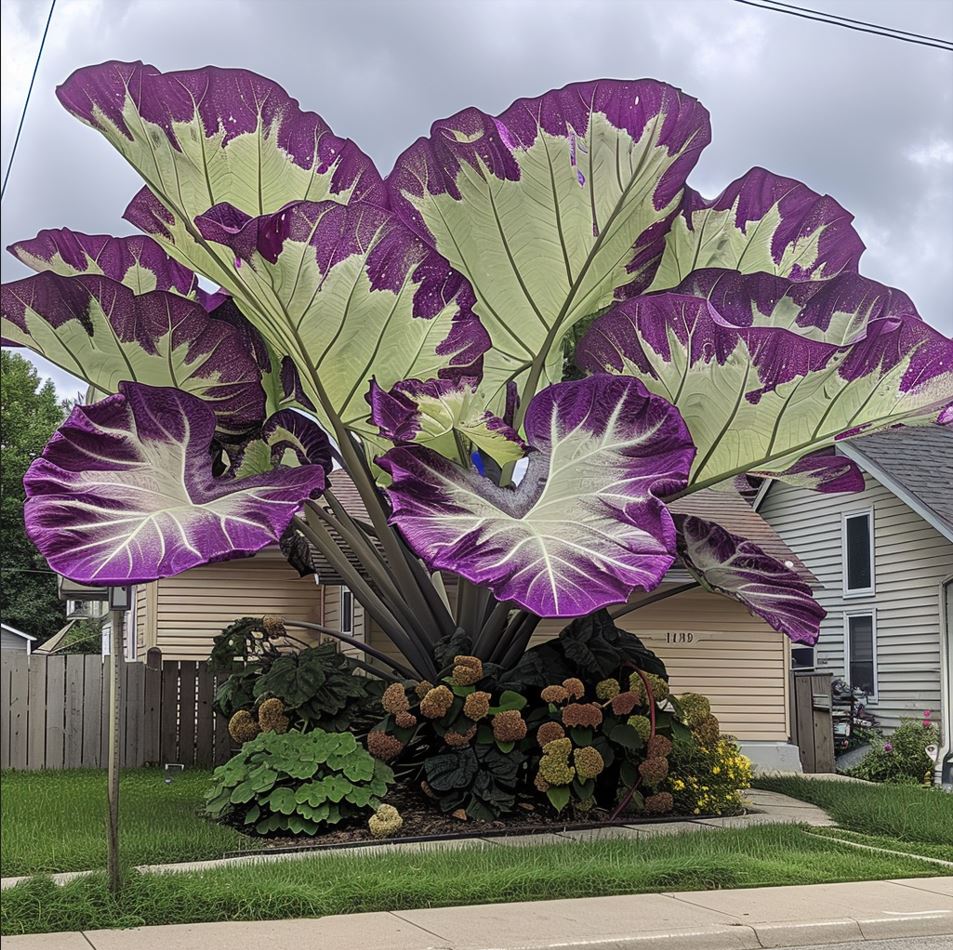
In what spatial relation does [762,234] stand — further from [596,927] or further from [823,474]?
[596,927]

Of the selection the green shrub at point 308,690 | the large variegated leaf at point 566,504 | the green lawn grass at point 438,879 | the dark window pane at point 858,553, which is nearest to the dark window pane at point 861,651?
the dark window pane at point 858,553

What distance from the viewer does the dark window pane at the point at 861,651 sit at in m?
18.1

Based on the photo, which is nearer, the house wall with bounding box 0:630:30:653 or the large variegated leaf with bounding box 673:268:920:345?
the large variegated leaf with bounding box 673:268:920:345

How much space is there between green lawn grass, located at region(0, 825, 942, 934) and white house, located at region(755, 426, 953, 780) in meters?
8.15

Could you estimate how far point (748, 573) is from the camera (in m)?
11.2

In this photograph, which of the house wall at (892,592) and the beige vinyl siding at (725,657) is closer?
the beige vinyl siding at (725,657)

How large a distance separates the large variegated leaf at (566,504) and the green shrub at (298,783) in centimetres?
205

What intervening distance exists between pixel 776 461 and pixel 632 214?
2453mm

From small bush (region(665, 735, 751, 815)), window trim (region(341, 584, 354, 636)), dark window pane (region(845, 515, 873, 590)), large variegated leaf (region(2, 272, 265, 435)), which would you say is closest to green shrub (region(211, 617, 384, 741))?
large variegated leaf (region(2, 272, 265, 435))

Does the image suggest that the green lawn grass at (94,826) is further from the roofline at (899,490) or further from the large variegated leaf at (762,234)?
the roofline at (899,490)

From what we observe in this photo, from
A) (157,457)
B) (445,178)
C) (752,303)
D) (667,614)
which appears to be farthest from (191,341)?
(667,614)

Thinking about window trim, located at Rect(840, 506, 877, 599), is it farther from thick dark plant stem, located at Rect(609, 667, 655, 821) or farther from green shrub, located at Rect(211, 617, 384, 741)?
green shrub, located at Rect(211, 617, 384, 741)

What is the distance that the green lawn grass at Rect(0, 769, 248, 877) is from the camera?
25.4ft

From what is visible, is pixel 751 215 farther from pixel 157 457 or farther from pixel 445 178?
pixel 157 457
